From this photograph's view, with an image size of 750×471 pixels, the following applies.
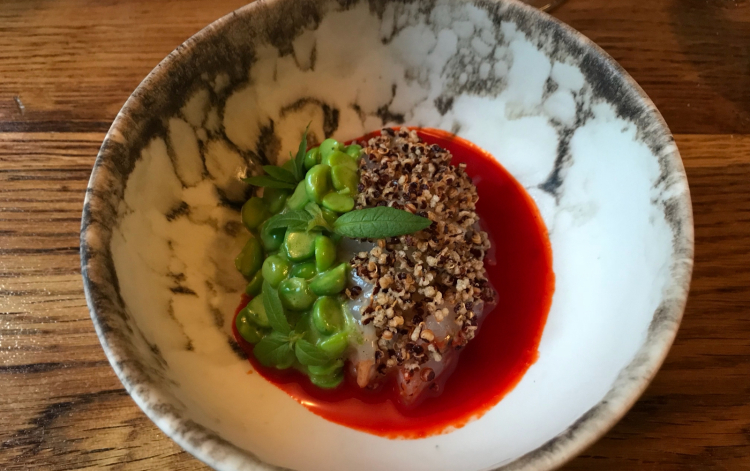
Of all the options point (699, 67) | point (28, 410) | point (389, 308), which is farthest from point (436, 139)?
point (28, 410)

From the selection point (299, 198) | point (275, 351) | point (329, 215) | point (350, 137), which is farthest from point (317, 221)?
point (350, 137)

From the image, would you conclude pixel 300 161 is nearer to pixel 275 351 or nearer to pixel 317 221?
pixel 317 221

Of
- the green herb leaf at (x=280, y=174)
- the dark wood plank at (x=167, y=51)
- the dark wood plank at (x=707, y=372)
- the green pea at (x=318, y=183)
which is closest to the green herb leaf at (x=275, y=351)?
the green pea at (x=318, y=183)

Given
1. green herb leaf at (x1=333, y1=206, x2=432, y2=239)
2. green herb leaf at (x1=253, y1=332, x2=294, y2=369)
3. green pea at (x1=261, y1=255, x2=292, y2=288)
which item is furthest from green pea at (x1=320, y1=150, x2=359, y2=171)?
green herb leaf at (x1=253, y1=332, x2=294, y2=369)

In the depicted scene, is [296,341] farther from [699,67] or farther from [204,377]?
[699,67]

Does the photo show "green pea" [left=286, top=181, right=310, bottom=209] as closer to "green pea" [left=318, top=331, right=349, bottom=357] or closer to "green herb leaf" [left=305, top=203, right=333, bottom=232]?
"green herb leaf" [left=305, top=203, right=333, bottom=232]

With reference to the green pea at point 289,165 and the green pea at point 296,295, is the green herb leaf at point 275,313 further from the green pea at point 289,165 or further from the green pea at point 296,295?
the green pea at point 289,165
